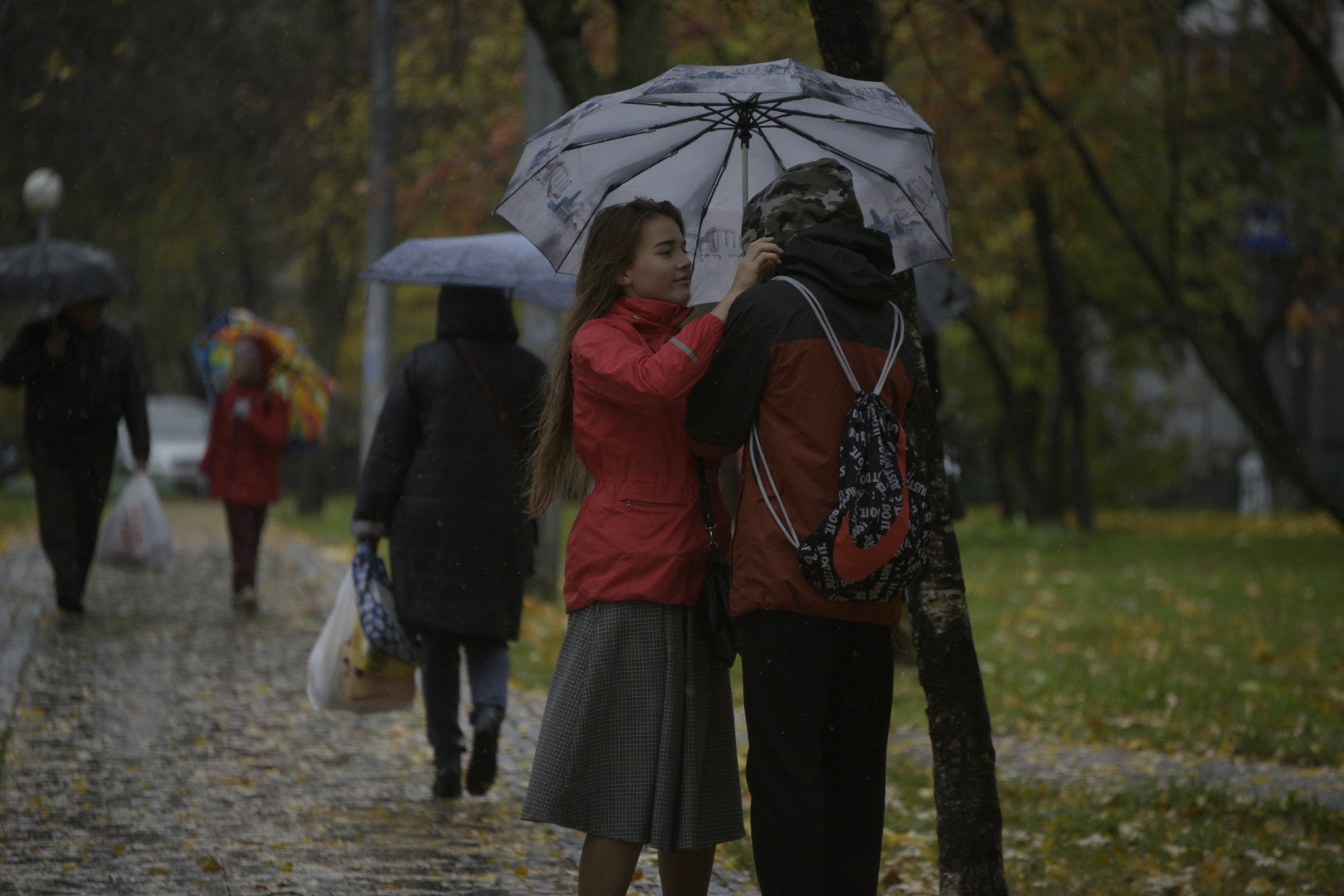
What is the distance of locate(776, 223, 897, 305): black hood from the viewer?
3484 mm

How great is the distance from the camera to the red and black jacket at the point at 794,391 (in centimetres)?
345

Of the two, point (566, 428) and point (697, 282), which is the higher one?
point (697, 282)

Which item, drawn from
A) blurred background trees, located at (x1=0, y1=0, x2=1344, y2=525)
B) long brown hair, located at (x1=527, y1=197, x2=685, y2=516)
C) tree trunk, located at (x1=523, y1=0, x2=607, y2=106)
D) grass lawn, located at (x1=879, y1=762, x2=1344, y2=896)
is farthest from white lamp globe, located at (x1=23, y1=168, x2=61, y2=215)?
long brown hair, located at (x1=527, y1=197, x2=685, y2=516)

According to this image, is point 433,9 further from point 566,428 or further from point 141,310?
point 141,310

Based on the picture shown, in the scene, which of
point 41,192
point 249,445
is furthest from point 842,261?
point 41,192

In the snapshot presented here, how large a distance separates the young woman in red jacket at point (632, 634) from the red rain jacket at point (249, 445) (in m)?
7.78

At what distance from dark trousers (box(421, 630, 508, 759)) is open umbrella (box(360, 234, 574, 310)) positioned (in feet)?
4.29

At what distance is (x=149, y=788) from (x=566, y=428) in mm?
2999

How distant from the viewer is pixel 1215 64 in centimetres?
1488

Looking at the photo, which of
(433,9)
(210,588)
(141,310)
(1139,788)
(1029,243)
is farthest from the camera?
(141,310)

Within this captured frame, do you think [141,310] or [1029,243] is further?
[141,310]

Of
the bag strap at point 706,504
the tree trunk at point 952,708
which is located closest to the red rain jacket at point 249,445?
the tree trunk at point 952,708

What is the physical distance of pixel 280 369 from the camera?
11453 millimetres

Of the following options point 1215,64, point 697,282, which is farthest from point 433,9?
point 697,282
